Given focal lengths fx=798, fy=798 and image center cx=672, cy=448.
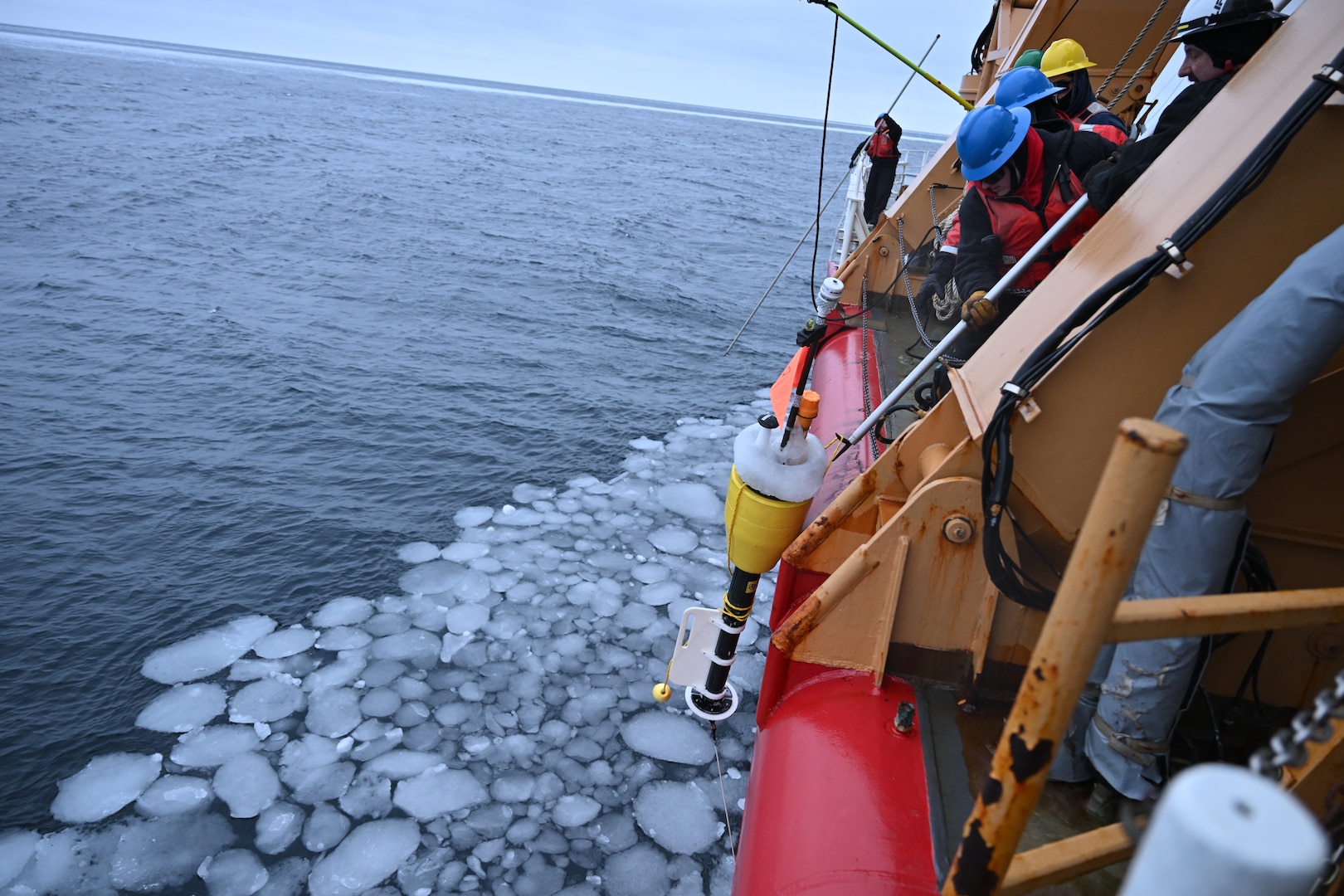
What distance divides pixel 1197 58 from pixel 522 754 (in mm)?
4074

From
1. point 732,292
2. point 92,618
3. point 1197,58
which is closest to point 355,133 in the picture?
point 732,292

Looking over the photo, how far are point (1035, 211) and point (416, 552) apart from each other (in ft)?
14.7

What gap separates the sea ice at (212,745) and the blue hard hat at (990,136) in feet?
13.8

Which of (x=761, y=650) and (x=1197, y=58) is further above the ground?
(x=1197, y=58)

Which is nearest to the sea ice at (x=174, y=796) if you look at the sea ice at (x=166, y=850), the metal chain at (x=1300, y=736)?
the sea ice at (x=166, y=850)

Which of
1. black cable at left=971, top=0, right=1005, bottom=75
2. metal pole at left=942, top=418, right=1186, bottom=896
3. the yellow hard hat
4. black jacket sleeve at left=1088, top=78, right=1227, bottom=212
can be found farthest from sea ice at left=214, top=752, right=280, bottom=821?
black cable at left=971, top=0, right=1005, bottom=75

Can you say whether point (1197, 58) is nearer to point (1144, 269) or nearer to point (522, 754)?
point (1144, 269)

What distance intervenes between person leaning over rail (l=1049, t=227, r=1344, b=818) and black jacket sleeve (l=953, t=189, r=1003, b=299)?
1.66 meters

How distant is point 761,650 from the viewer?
4.66 metres

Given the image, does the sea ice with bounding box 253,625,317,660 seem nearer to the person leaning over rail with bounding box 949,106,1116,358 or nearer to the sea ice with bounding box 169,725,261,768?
the sea ice with bounding box 169,725,261,768

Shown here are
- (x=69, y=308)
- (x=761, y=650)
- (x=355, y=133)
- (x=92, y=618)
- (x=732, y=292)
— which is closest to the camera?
(x=761, y=650)

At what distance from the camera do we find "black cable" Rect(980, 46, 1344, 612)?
1.75 metres

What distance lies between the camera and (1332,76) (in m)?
1.64

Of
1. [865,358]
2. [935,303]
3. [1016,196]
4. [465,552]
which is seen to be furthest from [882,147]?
[465,552]
